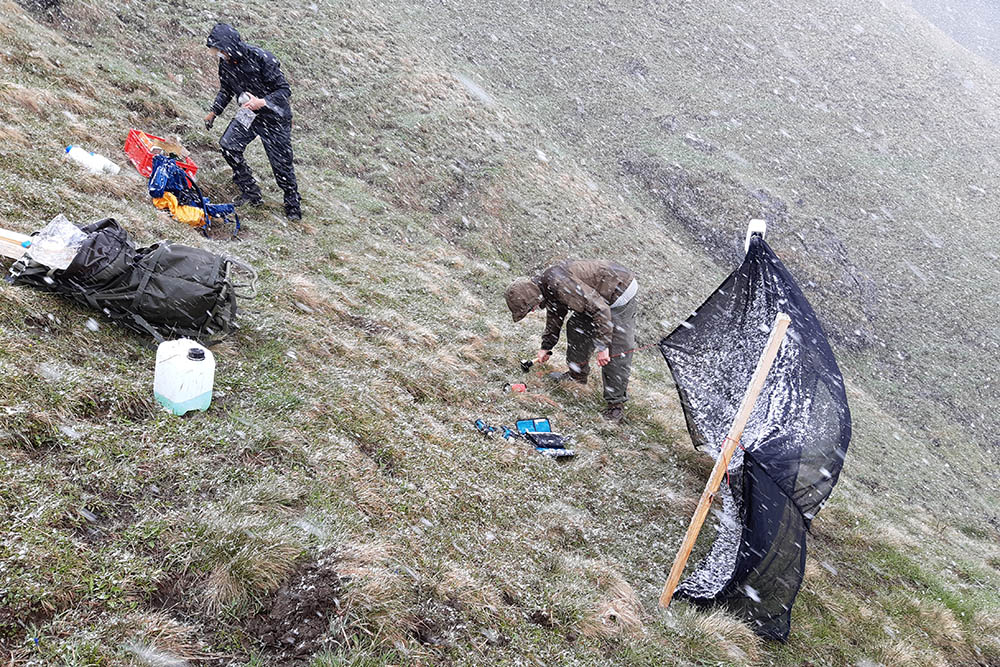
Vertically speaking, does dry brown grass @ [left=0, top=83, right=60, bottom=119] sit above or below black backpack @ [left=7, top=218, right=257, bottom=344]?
below

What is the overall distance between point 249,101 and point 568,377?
7141mm

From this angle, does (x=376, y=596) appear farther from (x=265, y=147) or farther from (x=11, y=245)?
(x=265, y=147)

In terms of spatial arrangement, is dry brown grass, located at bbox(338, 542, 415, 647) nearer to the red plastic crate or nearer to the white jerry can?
the white jerry can

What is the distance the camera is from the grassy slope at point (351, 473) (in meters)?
3.52

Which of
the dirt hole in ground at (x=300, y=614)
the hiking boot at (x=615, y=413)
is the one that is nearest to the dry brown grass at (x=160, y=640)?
the dirt hole in ground at (x=300, y=614)

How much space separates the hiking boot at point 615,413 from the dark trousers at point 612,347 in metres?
0.08

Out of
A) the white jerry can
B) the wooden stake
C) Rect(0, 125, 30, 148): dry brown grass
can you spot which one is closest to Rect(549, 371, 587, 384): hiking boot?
the white jerry can

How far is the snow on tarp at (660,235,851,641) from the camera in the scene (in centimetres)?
551

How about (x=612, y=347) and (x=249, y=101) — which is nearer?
(x=612, y=347)

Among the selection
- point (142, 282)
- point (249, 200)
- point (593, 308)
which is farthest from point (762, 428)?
point (249, 200)

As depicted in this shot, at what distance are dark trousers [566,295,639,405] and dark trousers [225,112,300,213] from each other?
19.7 feet

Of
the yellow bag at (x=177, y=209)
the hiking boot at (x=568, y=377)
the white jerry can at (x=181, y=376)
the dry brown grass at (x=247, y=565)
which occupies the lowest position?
the yellow bag at (x=177, y=209)

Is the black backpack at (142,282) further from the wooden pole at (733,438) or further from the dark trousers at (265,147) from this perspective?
the wooden pole at (733,438)

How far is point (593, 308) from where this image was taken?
8086 millimetres
